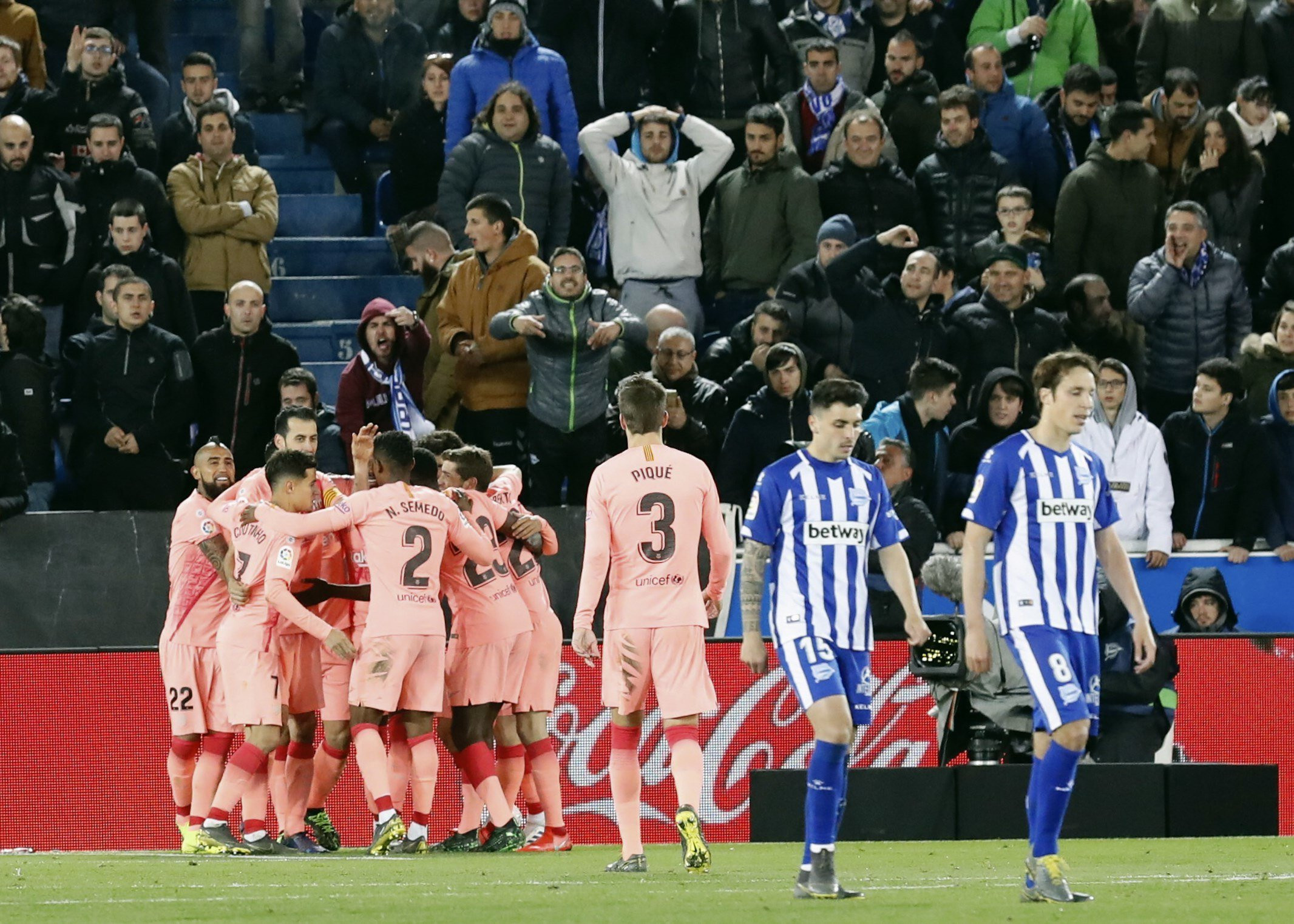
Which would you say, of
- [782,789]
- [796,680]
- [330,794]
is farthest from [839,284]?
[796,680]

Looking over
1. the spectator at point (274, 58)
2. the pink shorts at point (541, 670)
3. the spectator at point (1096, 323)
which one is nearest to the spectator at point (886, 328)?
the spectator at point (1096, 323)

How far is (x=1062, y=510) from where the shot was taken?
26.2ft

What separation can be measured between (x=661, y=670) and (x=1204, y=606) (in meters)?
5.09

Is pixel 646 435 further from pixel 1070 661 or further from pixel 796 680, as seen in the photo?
pixel 1070 661

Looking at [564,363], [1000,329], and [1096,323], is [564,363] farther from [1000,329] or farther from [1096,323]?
[1096,323]

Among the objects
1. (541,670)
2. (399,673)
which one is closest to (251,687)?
(399,673)

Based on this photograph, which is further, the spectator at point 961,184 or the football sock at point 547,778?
the spectator at point 961,184

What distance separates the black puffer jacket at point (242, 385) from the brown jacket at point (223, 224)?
1.38m

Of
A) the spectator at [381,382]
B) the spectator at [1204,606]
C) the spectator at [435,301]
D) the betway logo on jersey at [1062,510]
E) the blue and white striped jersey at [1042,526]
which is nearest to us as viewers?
the blue and white striped jersey at [1042,526]

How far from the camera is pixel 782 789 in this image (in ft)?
38.9

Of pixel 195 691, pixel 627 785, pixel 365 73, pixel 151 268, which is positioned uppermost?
pixel 365 73

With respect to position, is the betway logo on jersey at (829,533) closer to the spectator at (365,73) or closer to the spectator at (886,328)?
the spectator at (886,328)

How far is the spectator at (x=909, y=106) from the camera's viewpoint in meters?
16.5

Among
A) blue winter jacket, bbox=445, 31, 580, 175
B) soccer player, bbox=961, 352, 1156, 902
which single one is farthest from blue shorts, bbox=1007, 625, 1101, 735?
blue winter jacket, bbox=445, 31, 580, 175
